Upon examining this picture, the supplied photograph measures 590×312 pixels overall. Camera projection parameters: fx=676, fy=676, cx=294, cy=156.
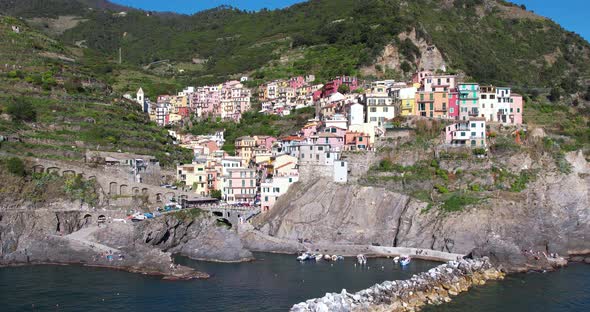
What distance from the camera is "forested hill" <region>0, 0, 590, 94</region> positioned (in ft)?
318

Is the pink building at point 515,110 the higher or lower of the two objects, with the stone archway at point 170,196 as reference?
higher

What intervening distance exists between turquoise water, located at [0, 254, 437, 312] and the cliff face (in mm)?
4721

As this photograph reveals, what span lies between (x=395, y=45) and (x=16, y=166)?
177ft

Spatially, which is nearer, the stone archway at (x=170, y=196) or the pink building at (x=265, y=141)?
the stone archway at (x=170, y=196)

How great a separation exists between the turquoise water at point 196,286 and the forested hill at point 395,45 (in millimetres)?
47947

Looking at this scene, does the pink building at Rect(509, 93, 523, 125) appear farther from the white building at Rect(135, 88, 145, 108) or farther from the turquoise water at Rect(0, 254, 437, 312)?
the white building at Rect(135, 88, 145, 108)

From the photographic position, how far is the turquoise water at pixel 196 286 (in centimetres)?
4212

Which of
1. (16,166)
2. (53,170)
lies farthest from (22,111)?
(16,166)

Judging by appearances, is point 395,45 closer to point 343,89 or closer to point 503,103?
point 343,89

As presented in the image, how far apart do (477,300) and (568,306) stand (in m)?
5.59

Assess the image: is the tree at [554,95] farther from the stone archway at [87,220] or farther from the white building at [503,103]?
the stone archway at [87,220]

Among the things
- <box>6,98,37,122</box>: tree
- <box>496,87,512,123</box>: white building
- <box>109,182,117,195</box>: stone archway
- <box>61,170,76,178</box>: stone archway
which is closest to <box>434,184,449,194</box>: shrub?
<box>496,87,512,123</box>: white building

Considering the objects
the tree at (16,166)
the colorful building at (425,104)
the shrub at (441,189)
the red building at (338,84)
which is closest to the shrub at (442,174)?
the shrub at (441,189)

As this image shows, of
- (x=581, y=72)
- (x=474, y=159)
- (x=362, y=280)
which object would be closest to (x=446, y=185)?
(x=474, y=159)
